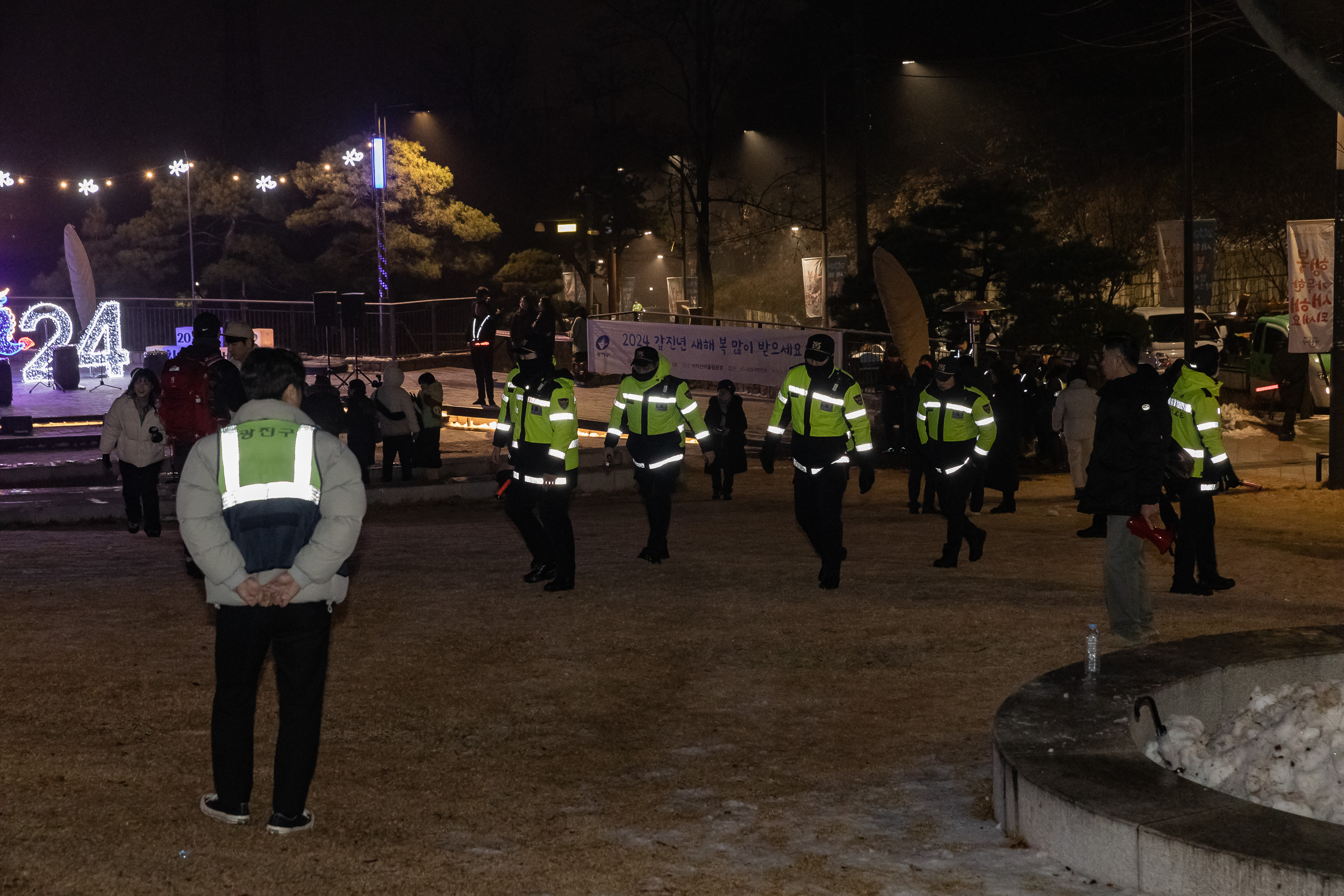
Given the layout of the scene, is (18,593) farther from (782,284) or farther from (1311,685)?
(782,284)

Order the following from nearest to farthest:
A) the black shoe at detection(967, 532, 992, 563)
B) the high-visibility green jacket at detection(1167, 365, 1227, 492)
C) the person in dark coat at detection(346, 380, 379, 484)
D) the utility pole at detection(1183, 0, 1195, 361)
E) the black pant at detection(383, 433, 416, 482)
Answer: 1. the high-visibility green jacket at detection(1167, 365, 1227, 492)
2. the black shoe at detection(967, 532, 992, 563)
3. the person in dark coat at detection(346, 380, 379, 484)
4. the black pant at detection(383, 433, 416, 482)
5. the utility pole at detection(1183, 0, 1195, 361)

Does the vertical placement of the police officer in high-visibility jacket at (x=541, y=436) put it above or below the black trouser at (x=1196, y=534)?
above

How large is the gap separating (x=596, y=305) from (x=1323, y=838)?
46.1m

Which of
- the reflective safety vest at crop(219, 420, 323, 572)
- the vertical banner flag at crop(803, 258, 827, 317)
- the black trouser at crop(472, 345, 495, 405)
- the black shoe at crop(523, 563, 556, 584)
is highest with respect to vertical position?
the vertical banner flag at crop(803, 258, 827, 317)

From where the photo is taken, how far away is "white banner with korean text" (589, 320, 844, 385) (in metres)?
23.3

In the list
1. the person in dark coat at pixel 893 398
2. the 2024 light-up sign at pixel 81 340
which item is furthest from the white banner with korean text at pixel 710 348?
the 2024 light-up sign at pixel 81 340

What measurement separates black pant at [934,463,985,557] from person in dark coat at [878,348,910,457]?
6.00m

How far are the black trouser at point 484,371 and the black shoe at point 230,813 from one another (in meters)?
21.8

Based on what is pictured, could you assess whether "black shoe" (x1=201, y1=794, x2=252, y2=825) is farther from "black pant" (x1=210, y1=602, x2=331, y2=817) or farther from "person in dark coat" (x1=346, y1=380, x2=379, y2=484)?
"person in dark coat" (x1=346, y1=380, x2=379, y2=484)

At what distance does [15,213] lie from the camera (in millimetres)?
50531

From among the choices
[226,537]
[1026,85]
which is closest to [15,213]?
[1026,85]

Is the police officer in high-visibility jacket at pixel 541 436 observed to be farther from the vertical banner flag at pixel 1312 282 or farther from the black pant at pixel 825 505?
the vertical banner flag at pixel 1312 282

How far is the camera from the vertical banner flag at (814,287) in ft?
123

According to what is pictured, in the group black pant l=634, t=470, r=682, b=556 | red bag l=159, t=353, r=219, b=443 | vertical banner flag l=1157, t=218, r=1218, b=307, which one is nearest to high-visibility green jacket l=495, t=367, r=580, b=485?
black pant l=634, t=470, r=682, b=556
